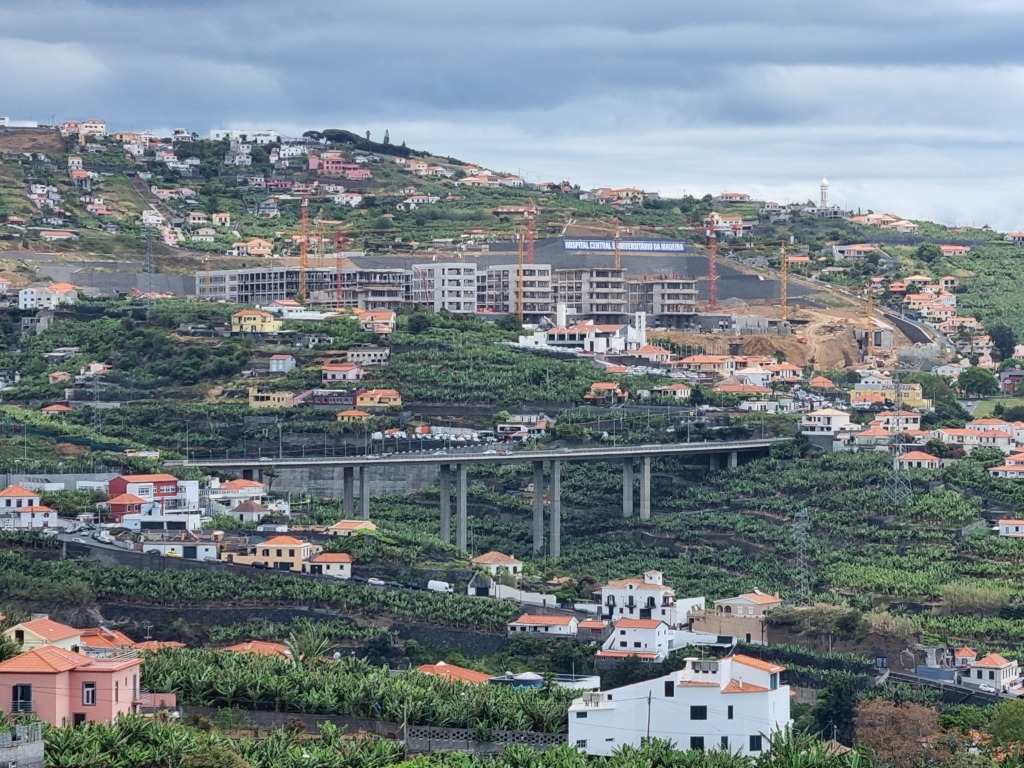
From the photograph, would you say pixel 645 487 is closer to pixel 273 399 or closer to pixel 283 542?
pixel 273 399

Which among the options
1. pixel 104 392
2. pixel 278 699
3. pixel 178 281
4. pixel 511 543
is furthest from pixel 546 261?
pixel 278 699

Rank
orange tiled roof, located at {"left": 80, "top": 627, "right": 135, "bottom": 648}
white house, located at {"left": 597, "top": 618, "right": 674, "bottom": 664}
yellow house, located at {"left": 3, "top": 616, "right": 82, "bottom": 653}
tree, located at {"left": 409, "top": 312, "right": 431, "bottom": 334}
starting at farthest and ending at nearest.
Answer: tree, located at {"left": 409, "top": 312, "right": 431, "bottom": 334} → white house, located at {"left": 597, "top": 618, "right": 674, "bottom": 664} → orange tiled roof, located at {"left": 80, "top": 627, "right": 135, "bottom": 648} → yellow house, located at {"left": 3, "top": 616, "right": 82, "bottom": 653}

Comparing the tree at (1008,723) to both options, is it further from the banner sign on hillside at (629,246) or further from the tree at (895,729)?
the banner sign on hillside at (629,246)

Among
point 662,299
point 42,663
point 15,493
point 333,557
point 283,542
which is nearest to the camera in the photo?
point 42,663

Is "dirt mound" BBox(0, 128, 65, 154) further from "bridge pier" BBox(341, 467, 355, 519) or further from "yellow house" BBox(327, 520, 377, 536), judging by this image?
"yellow house" BBox(327, 520, 377, 536)

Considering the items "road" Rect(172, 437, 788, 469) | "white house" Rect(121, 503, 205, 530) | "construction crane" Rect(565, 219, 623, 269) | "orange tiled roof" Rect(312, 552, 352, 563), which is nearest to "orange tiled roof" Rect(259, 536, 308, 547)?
"orange tiled roof" Rect(312, 552, 352, 563)

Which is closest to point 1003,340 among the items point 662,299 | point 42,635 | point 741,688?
point 662,299
